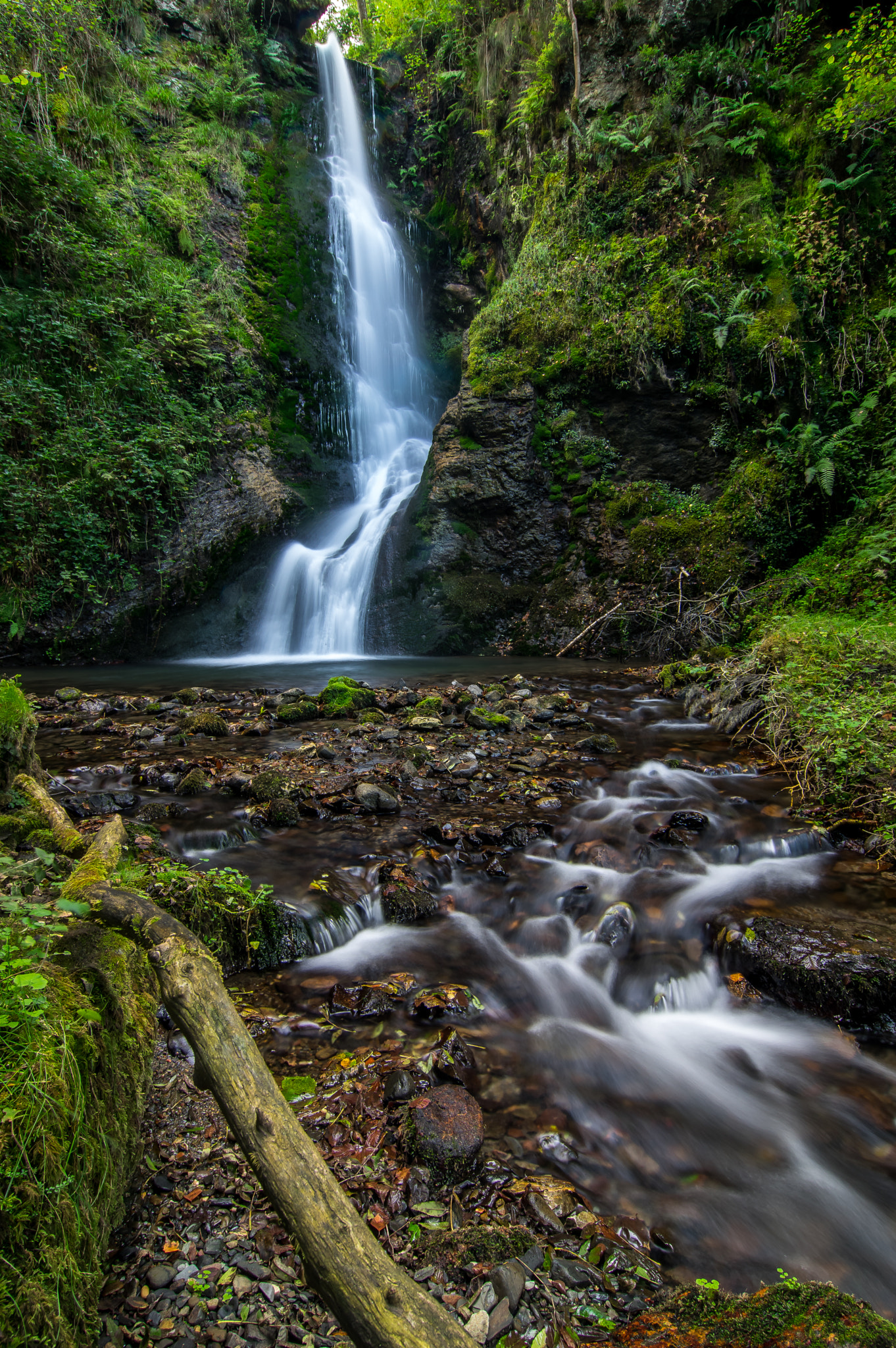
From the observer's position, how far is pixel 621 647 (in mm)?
11359

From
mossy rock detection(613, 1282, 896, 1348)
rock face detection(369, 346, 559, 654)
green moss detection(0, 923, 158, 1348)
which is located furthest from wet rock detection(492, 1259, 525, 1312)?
rock face detection(369, 346, 559, 654)

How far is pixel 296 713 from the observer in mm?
6957

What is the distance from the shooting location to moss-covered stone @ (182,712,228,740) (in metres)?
6.32

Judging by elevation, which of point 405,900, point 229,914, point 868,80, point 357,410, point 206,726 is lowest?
point 405,900

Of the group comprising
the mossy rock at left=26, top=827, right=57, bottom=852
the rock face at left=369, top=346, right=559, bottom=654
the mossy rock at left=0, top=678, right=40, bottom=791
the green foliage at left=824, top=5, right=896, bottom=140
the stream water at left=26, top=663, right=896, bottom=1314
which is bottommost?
the stream water at left=26, top=663, right=896, bottom=1314

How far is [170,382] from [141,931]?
43.6 feet

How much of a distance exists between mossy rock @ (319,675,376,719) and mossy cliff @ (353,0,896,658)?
4.96 meters

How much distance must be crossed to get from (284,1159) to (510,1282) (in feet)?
2.62

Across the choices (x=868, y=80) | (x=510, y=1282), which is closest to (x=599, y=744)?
(x=510, y=1282)

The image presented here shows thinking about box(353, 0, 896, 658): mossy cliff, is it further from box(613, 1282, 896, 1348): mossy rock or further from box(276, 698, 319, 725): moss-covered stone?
box(613, 1282, 896, 1348): mossy rock

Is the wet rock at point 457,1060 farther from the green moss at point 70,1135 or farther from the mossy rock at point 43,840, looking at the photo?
the mossy rock at point 43,840

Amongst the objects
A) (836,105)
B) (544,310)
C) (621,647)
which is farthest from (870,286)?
(621,647)

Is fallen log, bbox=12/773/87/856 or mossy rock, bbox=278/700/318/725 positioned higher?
fallen log, bbox=12/773/87/856

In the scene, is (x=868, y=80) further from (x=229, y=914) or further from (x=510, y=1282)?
(x=510, y=1282)
